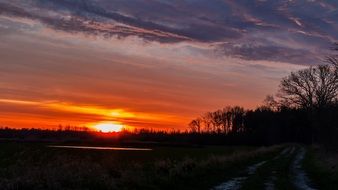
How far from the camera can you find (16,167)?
1944 cm

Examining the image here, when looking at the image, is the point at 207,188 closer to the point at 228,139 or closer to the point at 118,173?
the point at 118,173

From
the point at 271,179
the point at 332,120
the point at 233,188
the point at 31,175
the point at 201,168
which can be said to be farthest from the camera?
the point at 332,120

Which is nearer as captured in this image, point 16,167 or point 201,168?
point 16,167

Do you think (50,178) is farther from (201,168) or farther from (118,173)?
(201,168)

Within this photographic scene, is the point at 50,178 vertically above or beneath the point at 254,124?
beneath

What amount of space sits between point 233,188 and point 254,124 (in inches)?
5881

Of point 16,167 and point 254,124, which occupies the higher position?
point 254,124

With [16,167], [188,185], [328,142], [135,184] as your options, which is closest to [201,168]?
[188,185]

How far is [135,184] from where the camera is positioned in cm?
2020

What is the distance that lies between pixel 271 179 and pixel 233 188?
17.4 ft

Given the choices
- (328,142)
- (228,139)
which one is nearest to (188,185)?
(328,142)

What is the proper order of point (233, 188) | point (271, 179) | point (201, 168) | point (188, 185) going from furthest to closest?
point (201, 168) → point (271, 179) → point (188, 185) → point (233, 188)

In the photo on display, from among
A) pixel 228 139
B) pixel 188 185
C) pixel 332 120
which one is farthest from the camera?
pixel 228 139

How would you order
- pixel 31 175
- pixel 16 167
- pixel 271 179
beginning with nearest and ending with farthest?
pixel 31 175 → pixel 16 167 → pixel 271 179
